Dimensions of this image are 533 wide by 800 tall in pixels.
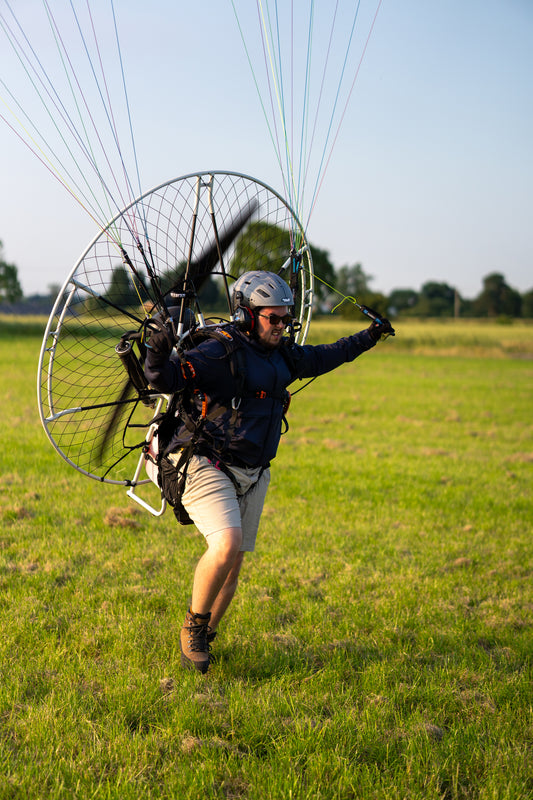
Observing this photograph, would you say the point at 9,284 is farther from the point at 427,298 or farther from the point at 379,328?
the point at 379,328

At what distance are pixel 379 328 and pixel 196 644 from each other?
2.61 m

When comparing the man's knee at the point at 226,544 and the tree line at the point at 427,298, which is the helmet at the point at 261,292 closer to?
the man's knee at the point at 226,544

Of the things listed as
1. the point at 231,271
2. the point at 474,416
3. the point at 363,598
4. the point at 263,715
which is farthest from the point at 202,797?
the point at 474,416

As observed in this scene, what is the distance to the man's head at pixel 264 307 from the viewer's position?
4426mm

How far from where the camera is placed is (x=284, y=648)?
15.9 ft

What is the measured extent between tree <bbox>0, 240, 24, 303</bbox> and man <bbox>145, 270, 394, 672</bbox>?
83.6m

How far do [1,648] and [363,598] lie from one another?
2.96 metres

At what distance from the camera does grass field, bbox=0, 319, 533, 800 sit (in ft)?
11.4

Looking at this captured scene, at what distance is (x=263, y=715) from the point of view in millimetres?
3914

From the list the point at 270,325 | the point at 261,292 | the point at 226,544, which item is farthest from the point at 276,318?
the point at 226,544

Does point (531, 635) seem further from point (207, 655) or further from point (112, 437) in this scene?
point (112, 437)

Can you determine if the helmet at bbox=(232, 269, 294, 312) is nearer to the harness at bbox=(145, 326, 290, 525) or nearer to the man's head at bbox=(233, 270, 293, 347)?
the man's head at bbox=(233, 270, 293, 347)

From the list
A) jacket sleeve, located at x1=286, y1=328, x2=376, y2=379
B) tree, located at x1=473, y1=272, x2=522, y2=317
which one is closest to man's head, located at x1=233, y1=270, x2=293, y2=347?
jacket sleeve, located at x1=286, y1=328, x2=376, y2=379

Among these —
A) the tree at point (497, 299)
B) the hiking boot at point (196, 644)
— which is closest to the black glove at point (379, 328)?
the hiking boot at point (196, 644)
